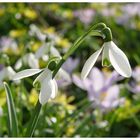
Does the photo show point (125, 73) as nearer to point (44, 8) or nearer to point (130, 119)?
point (130, 119)

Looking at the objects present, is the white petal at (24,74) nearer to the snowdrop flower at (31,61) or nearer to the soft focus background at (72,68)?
the soft focus background at (72,68)

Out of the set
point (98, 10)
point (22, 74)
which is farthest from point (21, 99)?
point (98, 10)

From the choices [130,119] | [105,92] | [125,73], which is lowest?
[130,119]

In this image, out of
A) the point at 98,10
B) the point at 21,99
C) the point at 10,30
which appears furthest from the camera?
the point at 98,10

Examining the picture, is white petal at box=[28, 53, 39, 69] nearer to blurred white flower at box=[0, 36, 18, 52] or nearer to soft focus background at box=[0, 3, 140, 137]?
soft focus background at box=[0, 3, 140, 137]

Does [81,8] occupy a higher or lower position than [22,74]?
lower

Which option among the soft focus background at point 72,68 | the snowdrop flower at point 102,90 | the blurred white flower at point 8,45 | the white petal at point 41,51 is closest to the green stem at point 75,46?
the soft focus background at point 72,68

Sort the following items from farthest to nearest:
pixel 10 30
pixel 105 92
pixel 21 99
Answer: pixel 10 30, pixel 105 92, pixel 21 99
